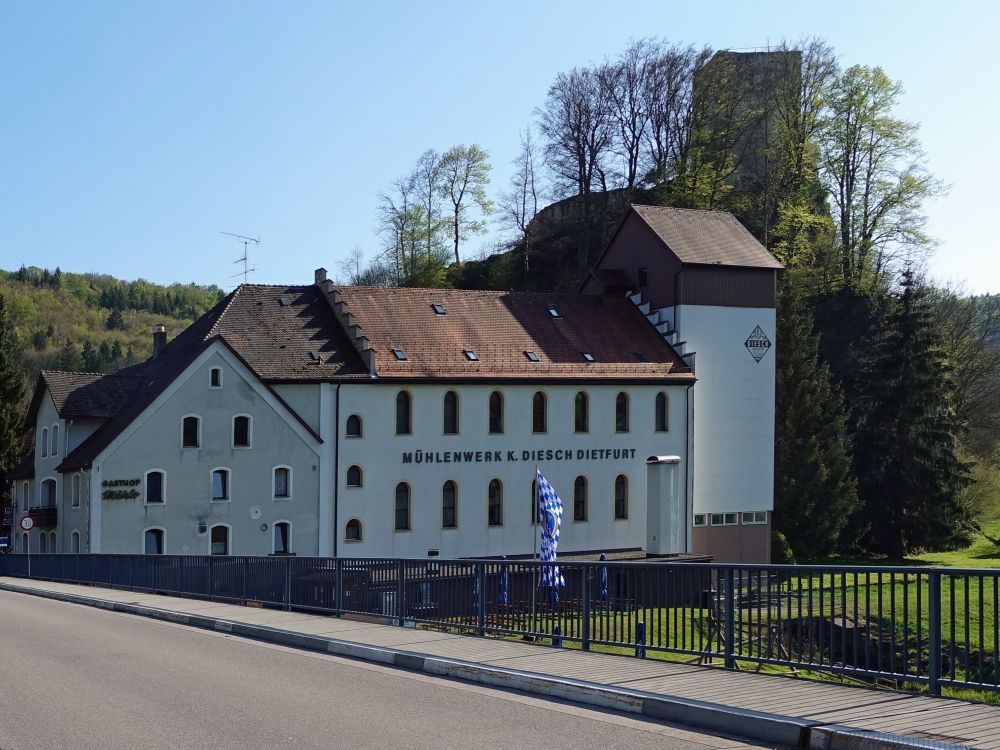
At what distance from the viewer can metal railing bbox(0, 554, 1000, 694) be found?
10383 mm

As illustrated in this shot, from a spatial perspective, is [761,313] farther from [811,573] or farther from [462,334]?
[811,573]

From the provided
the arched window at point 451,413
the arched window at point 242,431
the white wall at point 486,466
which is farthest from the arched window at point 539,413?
the arched window at point 242,431

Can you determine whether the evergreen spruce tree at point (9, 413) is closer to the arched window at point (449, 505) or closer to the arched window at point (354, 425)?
the arched window at point (354, 425)

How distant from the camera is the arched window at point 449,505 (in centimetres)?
4750

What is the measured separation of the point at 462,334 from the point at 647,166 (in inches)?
1174

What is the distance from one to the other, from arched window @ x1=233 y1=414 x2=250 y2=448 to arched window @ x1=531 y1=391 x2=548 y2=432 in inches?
454

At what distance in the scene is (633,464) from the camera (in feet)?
167

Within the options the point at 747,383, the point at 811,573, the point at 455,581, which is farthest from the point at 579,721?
the point at 747,383

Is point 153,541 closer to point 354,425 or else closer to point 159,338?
point 354,425

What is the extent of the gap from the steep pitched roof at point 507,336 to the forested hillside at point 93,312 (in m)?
86.2

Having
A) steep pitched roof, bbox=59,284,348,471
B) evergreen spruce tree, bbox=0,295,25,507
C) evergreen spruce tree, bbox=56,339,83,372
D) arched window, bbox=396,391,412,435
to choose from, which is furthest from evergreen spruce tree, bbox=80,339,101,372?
arched window, bbox=396,391,412,435

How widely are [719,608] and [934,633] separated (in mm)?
2826

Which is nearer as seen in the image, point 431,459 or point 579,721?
point 579,721

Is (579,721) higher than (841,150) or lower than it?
lower
